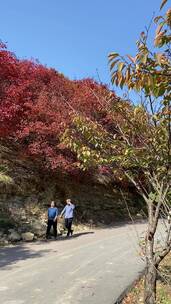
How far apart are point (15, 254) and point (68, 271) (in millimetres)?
2898

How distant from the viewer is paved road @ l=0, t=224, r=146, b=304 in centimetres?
717

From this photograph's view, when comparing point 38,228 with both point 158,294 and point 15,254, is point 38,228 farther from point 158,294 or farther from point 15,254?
point 158,294

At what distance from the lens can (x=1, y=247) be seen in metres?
13.0

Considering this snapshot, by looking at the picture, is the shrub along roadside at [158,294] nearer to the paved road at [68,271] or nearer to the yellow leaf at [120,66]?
the paved road at [68,271]

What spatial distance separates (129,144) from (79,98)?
12714 millimetres

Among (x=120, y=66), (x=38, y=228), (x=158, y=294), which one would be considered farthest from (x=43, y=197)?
(x=120, y=66)

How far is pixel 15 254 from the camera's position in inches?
459

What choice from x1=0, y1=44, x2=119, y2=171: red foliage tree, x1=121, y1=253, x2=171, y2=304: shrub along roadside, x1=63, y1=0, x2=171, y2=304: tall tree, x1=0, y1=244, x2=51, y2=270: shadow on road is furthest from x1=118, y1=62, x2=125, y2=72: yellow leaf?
x1=0, y1=44, x2=119, y2=171: red foliage tree

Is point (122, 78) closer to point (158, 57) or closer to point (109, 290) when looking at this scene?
point (158, 57)

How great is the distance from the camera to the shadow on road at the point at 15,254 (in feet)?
33.6

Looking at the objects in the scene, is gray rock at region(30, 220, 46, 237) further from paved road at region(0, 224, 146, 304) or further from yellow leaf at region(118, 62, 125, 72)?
yellow leaf at region(118, 62, 125, 72)

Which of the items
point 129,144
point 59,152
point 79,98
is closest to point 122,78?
point 129,144

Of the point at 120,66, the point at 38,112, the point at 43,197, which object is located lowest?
the point at 120,66

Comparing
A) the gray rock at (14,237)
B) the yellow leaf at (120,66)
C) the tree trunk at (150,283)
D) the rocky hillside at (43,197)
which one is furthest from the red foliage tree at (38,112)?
the yellow leaf at (120,66)
